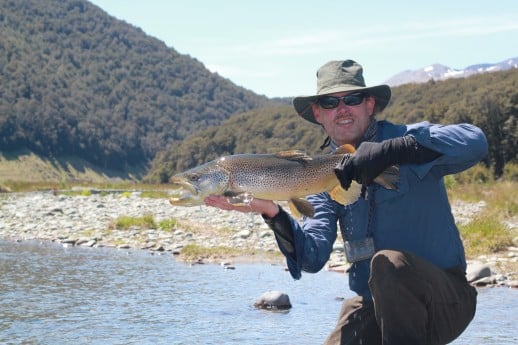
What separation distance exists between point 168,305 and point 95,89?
13344cm

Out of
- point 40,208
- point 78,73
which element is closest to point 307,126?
point 40,208

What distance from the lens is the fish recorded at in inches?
159

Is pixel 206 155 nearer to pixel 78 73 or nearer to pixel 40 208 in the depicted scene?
→ pixel 40 208

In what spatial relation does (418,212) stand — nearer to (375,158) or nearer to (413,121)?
(375,158)

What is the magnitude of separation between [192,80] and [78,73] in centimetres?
2766

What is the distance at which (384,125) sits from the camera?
15.6 ft

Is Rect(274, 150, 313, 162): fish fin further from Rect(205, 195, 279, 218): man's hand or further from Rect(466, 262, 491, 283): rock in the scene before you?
Rect(466, 262, 491, 283): rock

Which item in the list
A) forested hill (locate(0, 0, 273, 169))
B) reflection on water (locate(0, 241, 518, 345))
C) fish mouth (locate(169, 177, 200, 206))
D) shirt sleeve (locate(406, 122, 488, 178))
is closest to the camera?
fish mouth (locate(169, 177, 200, 206))

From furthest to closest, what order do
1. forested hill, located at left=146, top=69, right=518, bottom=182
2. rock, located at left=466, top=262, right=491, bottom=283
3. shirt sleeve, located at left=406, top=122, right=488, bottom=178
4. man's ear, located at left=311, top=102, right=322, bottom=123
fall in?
forested hill, located at left=146, top=69, right=518, bottom=182 < rock, located at left=466, top=262, right=491, bottom=283 < man's ear, located at left=311, top=102, right=322, bottom=123 < shirt sleeve, located at left=406, top=122, right=488, bottom=178

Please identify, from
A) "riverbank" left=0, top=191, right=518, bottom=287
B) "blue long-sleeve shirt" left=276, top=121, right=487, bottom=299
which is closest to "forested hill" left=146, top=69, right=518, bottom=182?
"riverbank" left=0, top=191, right=518, bottom=287

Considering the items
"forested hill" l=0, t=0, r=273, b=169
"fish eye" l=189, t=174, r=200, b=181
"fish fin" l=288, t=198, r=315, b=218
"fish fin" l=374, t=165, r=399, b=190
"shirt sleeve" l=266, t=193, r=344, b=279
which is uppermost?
"forested hill" l=0, t=0, r=273, b=169

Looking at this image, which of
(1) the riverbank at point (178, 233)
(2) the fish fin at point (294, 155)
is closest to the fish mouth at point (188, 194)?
(2) the fish fin at point (294, 155)

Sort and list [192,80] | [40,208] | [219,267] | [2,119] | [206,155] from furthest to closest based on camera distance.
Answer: [192,80]
[2,119]
[206,155]
[40,208]
[219,267]

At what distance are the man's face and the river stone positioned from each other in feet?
13.2
